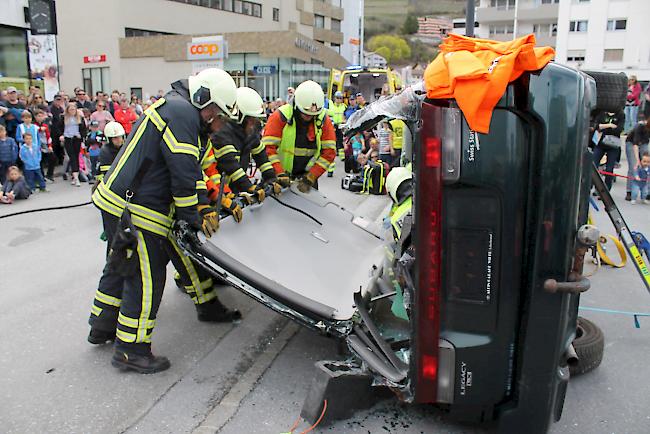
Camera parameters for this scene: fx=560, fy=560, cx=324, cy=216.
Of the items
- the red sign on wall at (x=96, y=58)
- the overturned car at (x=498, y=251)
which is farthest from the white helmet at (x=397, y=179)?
the red sign on wall at (x=96, y=58)

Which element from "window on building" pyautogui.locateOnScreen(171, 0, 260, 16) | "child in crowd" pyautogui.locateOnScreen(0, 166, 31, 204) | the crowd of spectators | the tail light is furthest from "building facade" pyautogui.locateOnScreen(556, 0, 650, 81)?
the tail light

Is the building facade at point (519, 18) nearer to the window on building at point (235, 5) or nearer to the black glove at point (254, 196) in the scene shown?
the window on building at point (235, 5)

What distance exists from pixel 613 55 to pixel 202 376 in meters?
52.7

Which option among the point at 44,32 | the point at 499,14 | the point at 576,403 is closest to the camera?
the point at 576,403

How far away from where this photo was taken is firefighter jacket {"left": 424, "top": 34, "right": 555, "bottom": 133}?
2150 millimetres

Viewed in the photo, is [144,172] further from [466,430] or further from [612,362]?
[612,362]

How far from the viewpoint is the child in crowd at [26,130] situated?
1017cm

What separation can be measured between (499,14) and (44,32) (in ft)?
182

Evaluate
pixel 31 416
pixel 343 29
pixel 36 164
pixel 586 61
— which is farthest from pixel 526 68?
pixel 343 29

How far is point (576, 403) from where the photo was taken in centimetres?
320

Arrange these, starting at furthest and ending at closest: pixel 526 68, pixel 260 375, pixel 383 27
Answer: pixel 383 27, pixel 260 375, pixel 526 68

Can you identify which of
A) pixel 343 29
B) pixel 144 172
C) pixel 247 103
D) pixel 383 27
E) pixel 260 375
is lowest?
pixel 260 375

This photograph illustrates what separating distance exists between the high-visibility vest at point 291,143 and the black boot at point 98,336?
267 centimetres

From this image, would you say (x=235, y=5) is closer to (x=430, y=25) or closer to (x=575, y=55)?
(x=575, y=55)
